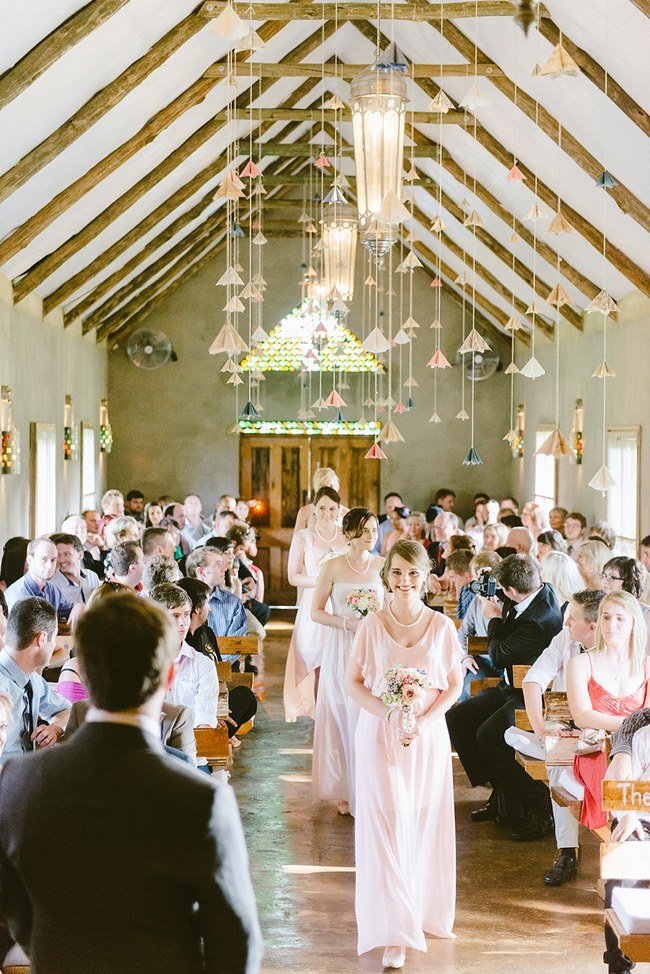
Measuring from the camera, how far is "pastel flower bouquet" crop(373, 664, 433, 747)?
4.17 metres

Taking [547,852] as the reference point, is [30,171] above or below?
above

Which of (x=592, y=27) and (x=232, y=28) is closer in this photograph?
(x=232, y=28)

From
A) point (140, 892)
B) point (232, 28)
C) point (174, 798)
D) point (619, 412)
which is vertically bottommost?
point (140, 892)

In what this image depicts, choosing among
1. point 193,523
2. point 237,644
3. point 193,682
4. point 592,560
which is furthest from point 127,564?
point 193,523

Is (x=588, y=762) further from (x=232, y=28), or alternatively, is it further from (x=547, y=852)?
(x=232, y=28)

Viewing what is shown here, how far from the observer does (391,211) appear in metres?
4.44

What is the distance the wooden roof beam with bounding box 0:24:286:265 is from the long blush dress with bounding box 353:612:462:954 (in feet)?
18.7

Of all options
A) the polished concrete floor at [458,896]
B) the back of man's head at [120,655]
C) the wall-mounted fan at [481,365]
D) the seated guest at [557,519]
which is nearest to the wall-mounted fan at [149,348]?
the wall-mounted fan at [481,365]

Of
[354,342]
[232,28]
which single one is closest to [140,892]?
[232,28]

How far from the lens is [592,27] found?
23.7ft

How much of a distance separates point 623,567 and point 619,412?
17.5ft

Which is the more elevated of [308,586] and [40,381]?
[40,381]

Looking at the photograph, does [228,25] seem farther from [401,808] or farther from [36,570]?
[36,570]

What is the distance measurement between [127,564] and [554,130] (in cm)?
483
